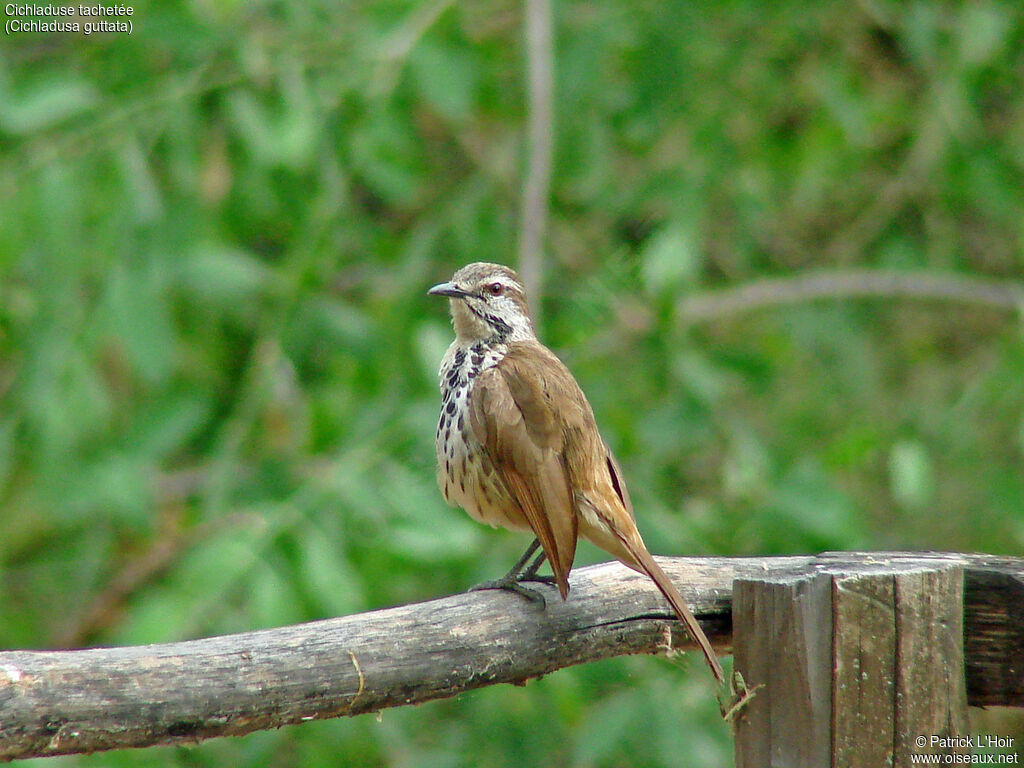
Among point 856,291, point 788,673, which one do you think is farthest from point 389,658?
point 856,291

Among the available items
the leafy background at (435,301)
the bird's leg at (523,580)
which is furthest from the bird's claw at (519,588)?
the leafy background at (435,301)

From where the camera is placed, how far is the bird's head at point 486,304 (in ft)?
13.3

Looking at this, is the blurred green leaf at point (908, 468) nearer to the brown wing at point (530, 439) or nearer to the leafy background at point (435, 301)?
the leafy background at point (435, 301)

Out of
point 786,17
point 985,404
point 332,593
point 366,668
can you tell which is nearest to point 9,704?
point 366,668

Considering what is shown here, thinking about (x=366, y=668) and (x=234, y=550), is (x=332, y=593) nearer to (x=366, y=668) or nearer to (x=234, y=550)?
(x=234, y=550)

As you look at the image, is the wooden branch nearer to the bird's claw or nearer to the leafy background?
the bird's claw

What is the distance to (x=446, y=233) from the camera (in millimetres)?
6371

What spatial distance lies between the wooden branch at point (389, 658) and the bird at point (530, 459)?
149 millimetres

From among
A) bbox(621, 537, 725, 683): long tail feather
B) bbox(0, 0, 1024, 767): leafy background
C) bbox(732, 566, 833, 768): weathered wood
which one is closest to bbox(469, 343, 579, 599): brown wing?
bbox(621, 537, 725, 683): long tail feather

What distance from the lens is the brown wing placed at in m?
3.27

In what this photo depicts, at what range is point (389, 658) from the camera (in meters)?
2.49

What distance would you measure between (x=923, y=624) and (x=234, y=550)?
303cm

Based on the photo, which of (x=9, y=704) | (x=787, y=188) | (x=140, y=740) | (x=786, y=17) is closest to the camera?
(x=9, y=704)

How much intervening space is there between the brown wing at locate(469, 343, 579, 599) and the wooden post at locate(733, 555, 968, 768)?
2.53ft
